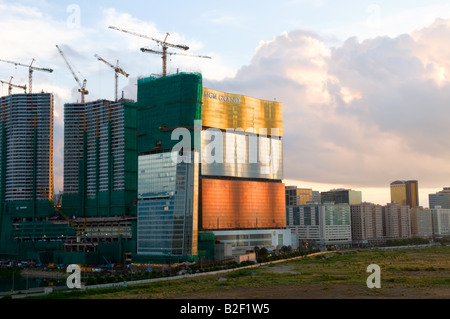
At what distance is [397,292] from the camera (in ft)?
343

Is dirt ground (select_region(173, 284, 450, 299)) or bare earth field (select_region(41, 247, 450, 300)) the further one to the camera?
bare earth field (select_region(41, 247, 450, 300))

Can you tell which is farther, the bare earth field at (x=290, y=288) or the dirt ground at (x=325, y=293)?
the bare earth field at (x=290, y=288)

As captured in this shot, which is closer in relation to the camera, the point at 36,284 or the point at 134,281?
the point at 134,281

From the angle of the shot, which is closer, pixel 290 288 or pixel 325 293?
pixel 325 293

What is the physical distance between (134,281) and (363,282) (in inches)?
2180

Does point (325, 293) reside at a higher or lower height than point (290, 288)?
higher
